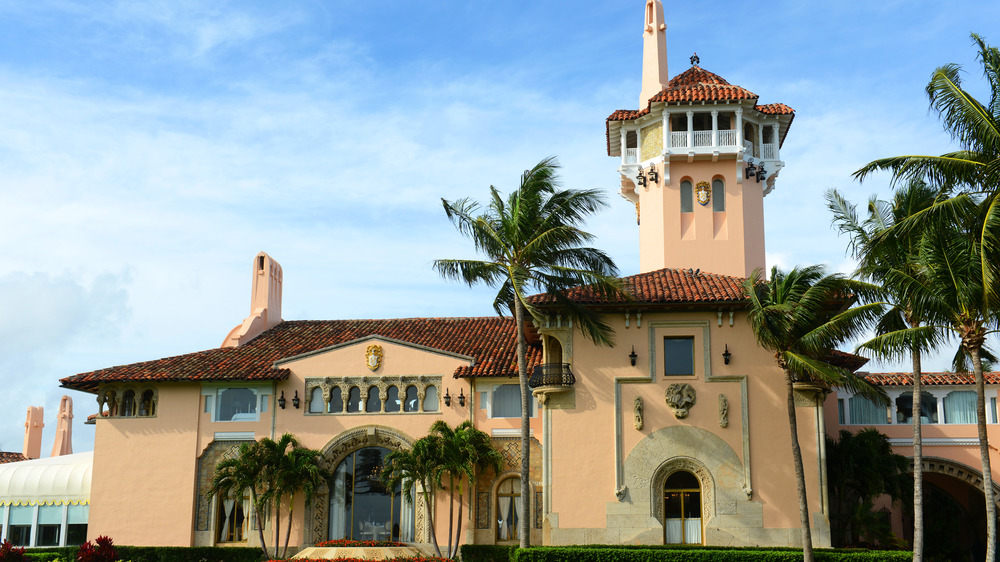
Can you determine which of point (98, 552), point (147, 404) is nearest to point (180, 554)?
point (98, 552)

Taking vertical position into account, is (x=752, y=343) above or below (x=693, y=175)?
below

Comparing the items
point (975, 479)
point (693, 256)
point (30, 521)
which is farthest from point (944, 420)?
point (30, 521)

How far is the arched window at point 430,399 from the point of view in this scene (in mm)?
→ 35906

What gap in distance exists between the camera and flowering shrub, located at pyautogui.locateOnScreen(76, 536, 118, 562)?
30.4 meters

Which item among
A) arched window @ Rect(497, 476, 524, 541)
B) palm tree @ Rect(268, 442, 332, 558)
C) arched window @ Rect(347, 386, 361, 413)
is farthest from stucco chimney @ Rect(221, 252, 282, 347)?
arched window @ Rect(497, 476, 524, 541)

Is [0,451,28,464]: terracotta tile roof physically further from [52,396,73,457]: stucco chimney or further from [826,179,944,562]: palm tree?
[826,179,944,562]: palm tree

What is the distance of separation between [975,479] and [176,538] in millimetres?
28982

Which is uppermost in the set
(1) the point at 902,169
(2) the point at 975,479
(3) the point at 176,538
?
(1) the point at 902,169

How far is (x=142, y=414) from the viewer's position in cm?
3731

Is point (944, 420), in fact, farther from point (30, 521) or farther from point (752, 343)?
point (30, 521)

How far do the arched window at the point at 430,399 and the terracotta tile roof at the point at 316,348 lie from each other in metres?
1.33

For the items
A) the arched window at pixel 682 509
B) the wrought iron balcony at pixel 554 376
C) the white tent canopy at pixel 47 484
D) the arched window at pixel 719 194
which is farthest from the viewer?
the arched window at pixel 719 194

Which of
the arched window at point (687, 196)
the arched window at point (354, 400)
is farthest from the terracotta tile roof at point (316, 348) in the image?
the arched window at point (687, 196)

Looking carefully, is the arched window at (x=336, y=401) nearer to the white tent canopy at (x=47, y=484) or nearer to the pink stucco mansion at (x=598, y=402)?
the pink stucco mansion at (x=598, y=402)
